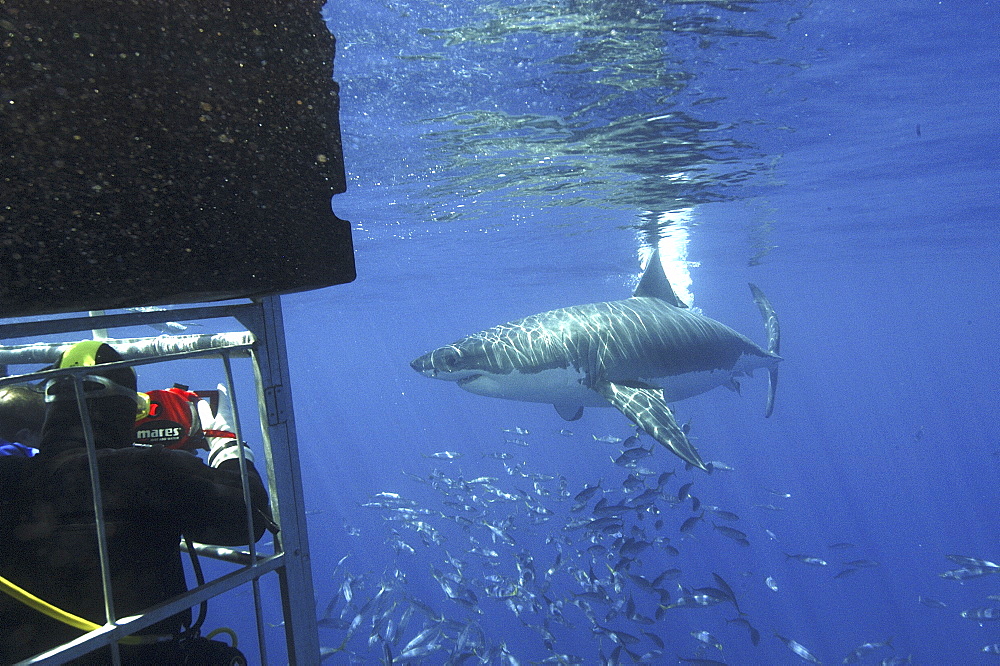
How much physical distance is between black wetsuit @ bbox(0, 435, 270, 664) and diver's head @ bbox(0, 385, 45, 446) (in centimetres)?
136

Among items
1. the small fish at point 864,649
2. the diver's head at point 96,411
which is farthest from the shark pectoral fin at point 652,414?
the small fish at point 864,649

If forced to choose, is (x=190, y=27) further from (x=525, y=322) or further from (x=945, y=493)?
(x=945, y=493)

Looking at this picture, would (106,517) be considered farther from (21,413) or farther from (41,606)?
(21,413)

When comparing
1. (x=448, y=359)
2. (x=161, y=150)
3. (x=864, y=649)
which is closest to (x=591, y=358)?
(x=448, y=359)

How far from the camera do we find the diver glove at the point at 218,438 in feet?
7.22

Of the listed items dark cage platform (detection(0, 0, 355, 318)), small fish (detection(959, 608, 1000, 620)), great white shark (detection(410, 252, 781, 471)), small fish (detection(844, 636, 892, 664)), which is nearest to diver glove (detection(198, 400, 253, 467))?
dark cage platform (detection(0, 0, 355, 318))

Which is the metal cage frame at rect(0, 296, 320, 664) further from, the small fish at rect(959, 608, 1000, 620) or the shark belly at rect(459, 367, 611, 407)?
the small fish at rect(959, 608, 1000, 620)

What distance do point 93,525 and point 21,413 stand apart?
1727 millimetres

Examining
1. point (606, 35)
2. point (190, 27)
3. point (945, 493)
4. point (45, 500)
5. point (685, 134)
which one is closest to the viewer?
point (190, 27)

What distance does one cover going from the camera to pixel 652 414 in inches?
309

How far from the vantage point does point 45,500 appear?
1.88m

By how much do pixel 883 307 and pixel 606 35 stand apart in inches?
2676

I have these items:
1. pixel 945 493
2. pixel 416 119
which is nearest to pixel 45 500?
pixel 416 119

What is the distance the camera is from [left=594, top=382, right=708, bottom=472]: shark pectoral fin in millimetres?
6988
